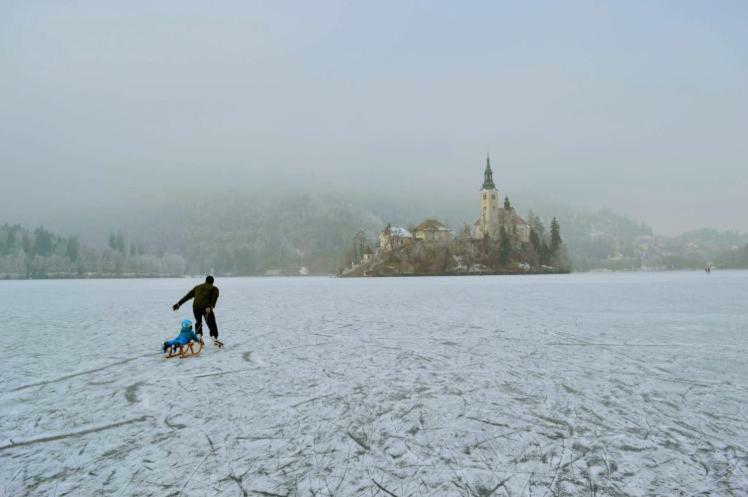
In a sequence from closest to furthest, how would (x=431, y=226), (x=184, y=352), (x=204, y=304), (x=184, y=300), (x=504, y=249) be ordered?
1. (x=184, y=352)
2. (x=184, y=300)
3. (x=204, y=304)
4. (x=504, y=249)
5. (x=431, y=226)

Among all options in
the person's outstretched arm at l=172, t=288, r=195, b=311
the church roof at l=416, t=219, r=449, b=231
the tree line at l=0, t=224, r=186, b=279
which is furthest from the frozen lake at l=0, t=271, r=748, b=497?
the tree line at l=0, t=224, r=186, b=279

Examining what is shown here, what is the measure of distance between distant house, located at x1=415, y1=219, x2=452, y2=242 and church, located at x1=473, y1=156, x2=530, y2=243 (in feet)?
35.8

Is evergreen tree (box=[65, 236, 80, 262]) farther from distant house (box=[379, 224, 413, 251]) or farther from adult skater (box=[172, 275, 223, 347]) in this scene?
adult skater (box=[172, 275, 223, 347])

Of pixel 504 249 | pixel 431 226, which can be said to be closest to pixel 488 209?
pixel 431 226

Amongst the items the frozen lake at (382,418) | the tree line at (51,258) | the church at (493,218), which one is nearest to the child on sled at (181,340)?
the frozen lake at (382,418)

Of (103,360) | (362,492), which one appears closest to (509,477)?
(362,492)

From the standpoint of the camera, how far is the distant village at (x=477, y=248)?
141 m

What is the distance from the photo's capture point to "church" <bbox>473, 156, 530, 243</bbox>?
153875mm

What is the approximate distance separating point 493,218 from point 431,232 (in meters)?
23.0

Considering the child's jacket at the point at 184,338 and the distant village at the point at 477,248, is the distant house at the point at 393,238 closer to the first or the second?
the distant village at the point at 477,248

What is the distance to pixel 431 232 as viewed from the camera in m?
163

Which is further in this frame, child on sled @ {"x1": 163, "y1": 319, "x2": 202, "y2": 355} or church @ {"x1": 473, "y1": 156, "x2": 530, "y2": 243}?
church @ {"x1": 473, "y1": 156, "x2": 530, "y2": 243}

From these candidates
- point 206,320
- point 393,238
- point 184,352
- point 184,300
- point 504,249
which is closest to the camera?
point 184,352

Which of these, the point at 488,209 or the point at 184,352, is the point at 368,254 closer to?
the point at 488,209
